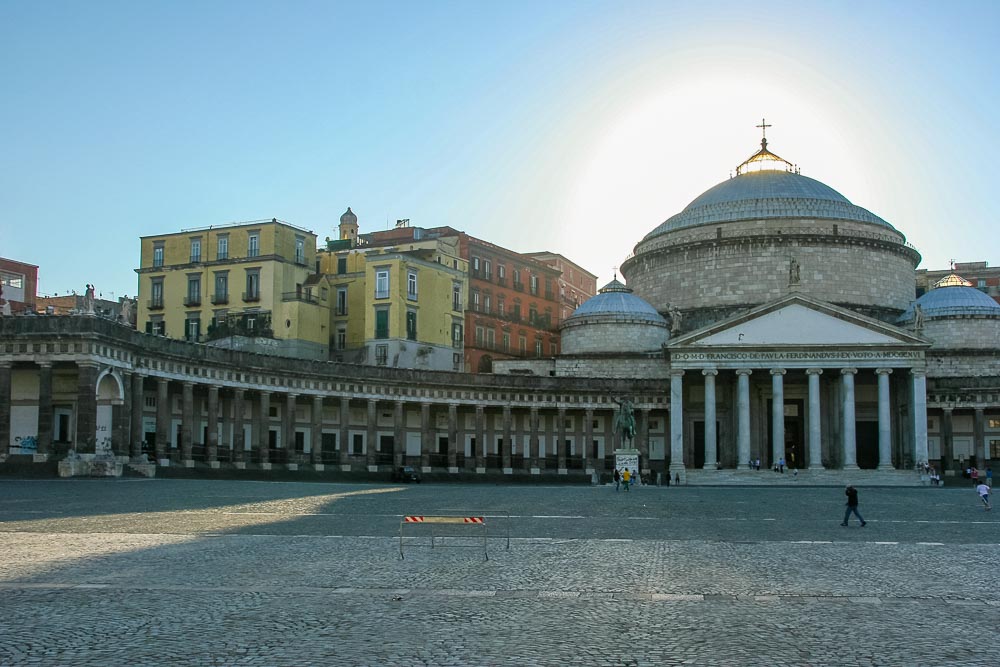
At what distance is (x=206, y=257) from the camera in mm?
80625

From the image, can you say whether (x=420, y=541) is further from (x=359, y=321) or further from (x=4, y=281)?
(x=4, y=281)

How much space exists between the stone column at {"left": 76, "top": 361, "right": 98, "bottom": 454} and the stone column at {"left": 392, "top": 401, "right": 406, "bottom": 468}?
25972 mm

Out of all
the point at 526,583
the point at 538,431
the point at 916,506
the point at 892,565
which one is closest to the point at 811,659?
the point at 526,583

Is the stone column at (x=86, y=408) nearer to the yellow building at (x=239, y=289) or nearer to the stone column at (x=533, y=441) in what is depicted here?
the yellow building at (x=239, y=289)

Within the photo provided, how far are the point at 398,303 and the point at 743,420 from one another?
985 inches

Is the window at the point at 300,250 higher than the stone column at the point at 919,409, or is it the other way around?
the window at the point at 300,250

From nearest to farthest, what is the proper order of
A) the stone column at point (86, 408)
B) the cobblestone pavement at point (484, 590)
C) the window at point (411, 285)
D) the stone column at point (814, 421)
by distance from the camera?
the cobblestone pavement at point (484, 590)
the stone column at point (86, 408)
the stone column at point (814, 421)
the window at point (411, 285)

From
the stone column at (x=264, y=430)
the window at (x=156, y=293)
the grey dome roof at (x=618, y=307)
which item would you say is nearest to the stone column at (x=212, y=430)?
the stone column at (x=264, y=430)

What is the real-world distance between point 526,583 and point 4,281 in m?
81.7

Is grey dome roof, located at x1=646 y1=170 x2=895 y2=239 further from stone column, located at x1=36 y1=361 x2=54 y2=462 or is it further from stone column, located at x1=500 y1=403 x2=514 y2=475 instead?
stone column, located at x1=36 y1=361 x2=54 y2=462

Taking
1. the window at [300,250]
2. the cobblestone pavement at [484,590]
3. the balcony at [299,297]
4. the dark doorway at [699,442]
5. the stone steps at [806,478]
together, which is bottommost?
the stone steps at [806,478]

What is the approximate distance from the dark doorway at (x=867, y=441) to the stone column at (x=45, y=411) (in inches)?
2070

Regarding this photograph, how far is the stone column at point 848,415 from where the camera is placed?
7338 centimetres

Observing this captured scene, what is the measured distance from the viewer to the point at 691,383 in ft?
263
